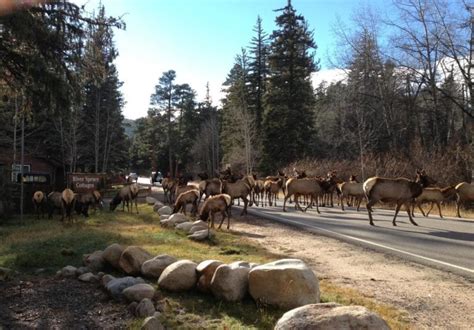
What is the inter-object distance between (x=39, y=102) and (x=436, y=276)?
34.0ft

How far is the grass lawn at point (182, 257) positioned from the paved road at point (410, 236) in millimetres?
3047

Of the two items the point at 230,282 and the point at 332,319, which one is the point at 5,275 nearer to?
the point at 230,282

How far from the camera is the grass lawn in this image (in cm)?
664

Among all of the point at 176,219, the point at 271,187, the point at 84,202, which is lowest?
the point at 176,219

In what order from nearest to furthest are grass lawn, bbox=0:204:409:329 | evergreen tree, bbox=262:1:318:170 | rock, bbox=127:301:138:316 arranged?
grass lawn, bbox=0:204:409:329
rock, bbox=127:301:138:316
evergreen tree, bbox=262:1:318:170

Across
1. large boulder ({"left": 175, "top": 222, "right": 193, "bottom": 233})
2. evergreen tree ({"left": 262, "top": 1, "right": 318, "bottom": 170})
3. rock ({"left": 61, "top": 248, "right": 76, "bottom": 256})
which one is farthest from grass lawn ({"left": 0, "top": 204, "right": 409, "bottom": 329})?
evergreen tree ({"left": 262, "top": 1, "right": 318, "bottom": 170})

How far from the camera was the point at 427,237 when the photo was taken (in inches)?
553

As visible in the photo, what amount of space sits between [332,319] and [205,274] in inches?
128

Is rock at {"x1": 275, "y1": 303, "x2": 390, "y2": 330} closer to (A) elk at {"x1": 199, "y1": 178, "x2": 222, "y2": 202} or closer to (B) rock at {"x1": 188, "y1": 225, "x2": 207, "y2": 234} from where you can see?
(B) rock at {"x1": 188, "y1": 225, "x2": 207, "y2": 234}

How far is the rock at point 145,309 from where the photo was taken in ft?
22.7

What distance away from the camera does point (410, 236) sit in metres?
14.3

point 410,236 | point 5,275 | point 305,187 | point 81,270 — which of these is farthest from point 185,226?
point 305,187

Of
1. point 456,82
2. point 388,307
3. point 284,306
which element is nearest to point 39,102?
point 284,306

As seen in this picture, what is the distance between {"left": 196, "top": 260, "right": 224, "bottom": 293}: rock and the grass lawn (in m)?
0.13
